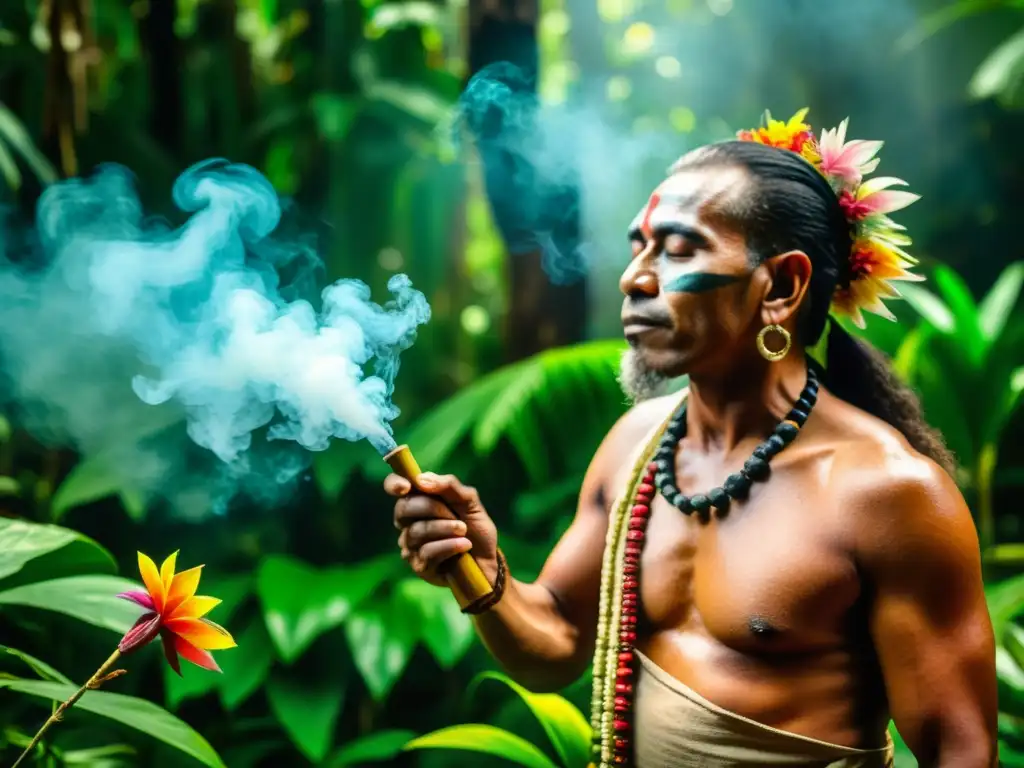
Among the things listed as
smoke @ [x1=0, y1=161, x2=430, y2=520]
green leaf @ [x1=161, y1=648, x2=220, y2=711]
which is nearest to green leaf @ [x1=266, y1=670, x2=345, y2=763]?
green leaf @ [x1=161, y1=648, x2=220, y2=711]

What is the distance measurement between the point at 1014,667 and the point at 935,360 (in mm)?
966

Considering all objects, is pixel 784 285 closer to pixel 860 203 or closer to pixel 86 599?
pixel 860 203

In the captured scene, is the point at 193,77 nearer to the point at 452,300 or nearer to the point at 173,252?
the point at 452,300

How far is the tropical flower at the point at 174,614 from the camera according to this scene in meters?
1.18

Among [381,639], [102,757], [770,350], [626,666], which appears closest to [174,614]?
[626,666]

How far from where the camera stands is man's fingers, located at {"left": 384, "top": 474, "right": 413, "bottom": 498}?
4.05 feet

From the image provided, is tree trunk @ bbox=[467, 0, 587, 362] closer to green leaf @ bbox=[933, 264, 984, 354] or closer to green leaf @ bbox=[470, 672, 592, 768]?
green leaf @ bbox=[933, 264, 984, 354]

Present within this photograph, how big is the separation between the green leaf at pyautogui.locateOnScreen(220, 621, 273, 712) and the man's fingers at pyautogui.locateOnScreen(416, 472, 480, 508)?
1.51m

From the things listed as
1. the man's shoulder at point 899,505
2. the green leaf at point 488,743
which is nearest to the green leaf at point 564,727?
the green leaf at point 488,743

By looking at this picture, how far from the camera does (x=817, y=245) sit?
4.53 ft

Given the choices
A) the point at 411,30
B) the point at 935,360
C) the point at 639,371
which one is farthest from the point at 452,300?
the point at 639,371

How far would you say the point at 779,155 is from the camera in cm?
138

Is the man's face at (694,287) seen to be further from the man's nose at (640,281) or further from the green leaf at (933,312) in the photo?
the green leaf at (933,312)

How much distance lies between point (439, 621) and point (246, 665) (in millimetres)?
529
